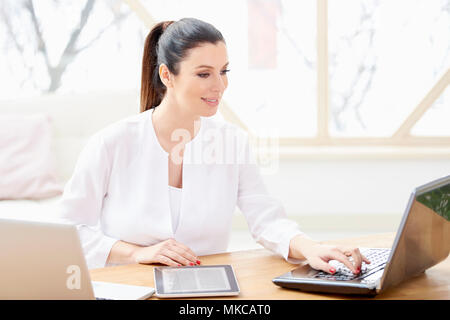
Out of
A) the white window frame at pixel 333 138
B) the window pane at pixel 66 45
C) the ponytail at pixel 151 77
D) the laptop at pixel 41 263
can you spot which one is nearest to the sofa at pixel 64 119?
the white window frame at pixel 333 138

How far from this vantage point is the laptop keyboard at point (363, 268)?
1361 mm

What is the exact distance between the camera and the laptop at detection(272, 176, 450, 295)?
1.24 metres

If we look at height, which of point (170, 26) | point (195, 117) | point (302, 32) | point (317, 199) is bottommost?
point (317, 199)

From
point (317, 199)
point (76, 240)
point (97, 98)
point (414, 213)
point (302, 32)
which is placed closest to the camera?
point (76, 240)

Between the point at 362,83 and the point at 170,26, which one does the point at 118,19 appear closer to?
the point at 362,83

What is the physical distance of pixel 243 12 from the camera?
172 inches

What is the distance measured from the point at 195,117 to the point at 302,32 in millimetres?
2530

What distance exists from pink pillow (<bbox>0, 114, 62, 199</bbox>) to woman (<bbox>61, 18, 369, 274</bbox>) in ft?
4.87

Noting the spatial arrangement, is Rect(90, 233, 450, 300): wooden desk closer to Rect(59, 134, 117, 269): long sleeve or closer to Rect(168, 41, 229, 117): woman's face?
Rect(59, 134, 117, 269): long sleeve

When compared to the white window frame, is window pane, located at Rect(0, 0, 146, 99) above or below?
above

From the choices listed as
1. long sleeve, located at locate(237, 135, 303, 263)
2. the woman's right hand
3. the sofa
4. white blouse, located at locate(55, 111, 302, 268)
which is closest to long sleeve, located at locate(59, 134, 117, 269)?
white blouse, located at locate(55, 111, 302, 268)

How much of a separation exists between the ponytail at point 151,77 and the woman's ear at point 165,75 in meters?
0.06
